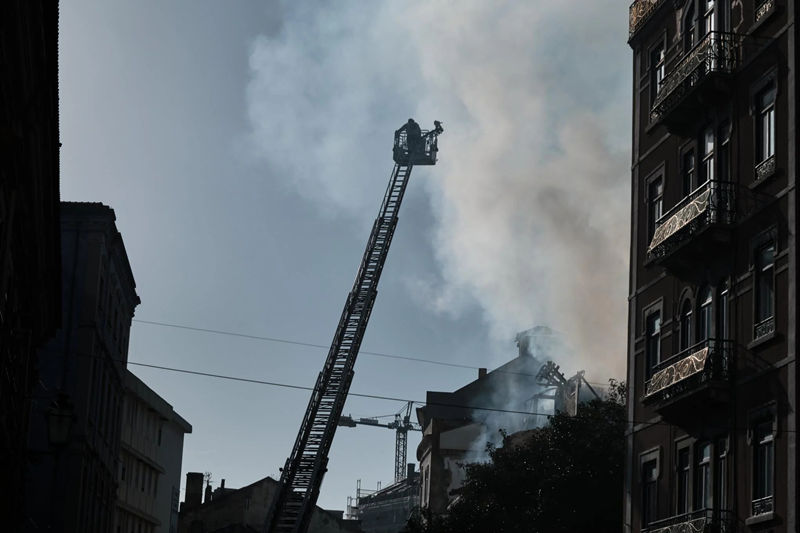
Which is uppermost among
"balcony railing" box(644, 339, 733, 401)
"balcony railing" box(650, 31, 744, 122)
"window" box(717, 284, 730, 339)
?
"balcony railing" box(650, 31, 744, 122)

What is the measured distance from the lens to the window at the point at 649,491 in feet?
107

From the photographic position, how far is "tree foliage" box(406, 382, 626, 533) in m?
48.6

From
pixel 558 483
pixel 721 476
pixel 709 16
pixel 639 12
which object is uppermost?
pixel 639 12

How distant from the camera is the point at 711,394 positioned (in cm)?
2877

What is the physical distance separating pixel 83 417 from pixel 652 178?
24399mm

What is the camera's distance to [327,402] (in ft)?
211

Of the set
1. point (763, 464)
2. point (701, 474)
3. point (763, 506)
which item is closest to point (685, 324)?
point (701, 474)

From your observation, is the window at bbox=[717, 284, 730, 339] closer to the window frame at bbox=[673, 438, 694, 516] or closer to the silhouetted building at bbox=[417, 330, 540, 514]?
the window frame at bbox=[673, 438, 694, 516]

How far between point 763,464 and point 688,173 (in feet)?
25.7

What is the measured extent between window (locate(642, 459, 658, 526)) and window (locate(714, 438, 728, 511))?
3.23 m

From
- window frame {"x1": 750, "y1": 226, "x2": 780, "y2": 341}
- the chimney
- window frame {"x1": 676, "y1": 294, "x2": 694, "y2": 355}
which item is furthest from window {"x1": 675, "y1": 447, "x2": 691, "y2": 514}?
the chimney

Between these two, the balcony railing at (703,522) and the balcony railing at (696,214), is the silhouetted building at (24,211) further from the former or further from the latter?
the balcony railing at (703,522)

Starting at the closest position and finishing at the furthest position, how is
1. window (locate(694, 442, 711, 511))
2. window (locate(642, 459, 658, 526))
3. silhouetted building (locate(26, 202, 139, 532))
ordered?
window (locate(694, 442, 711, 511))
window (locate(642, 459, 658, 526))
silhouetted building (locate(26, 202, 139, 532))

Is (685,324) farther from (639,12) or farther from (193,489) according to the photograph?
(193,489)
